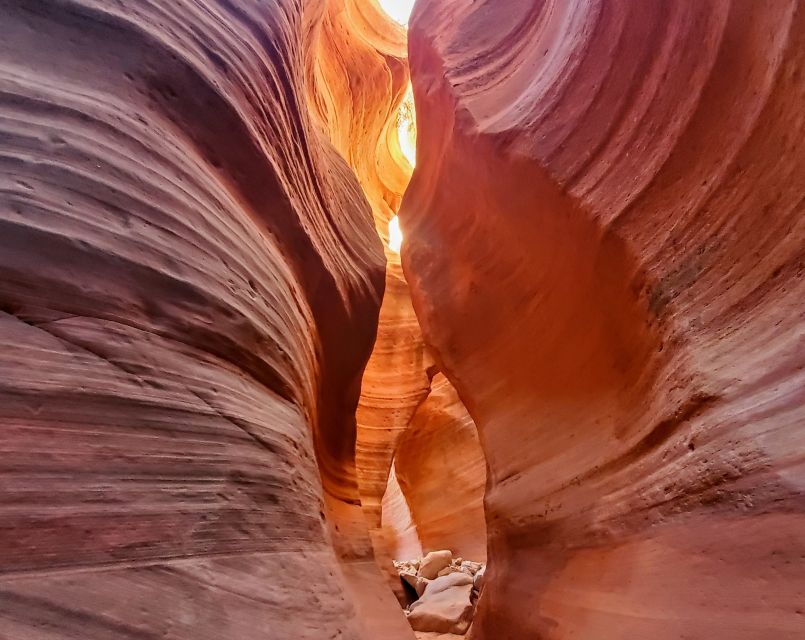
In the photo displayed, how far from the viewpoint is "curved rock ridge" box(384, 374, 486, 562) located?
5781 millimetres

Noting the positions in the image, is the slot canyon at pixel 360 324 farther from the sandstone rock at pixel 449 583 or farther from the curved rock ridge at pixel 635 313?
the sandstone rock at pixel 449 583

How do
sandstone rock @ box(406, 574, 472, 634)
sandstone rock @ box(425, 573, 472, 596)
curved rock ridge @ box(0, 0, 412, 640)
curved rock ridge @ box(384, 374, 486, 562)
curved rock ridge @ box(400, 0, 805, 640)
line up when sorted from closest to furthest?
curved rock ridge @ box(0, 0, 412, 640) < curved rock ridge @ box(400, 0, 805, 640) < sandstone rock @ box(406, 574, 472, 634) < sandstone rock @ box(425, 573, 472, 596) < curved rock ridge @ box(384, 374, 486, 562)

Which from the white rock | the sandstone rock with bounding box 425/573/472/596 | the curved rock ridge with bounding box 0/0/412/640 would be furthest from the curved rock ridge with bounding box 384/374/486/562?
the curved rock ridge with bounding box 0/0/412/640

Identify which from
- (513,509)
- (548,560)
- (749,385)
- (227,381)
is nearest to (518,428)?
(513,509)

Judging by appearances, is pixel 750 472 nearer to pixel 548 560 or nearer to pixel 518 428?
pixel 548 560

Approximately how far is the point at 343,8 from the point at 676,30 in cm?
412

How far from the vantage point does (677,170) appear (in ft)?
5.65

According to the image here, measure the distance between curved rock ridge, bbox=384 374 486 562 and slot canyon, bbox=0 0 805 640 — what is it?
3237mm

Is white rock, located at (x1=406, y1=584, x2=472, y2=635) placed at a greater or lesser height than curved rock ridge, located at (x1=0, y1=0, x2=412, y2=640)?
lesser

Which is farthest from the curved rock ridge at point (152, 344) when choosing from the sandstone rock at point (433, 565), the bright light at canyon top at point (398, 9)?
the bright light at canyon top at point (398, 9)

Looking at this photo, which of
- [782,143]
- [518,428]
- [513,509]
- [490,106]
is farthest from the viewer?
[490,106]

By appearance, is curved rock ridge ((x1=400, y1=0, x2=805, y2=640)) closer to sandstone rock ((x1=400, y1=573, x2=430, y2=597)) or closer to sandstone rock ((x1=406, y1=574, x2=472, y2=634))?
sandstone rock ((x1=406, y1=574, x2=472, y2=634))

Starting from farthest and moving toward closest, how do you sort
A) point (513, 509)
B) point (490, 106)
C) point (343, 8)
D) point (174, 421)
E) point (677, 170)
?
point (343, 8)
point (490, 106)
point (513, 509)
point (677, 170)
point (174, 421)

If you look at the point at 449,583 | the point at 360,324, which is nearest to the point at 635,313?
the point at 360,324
